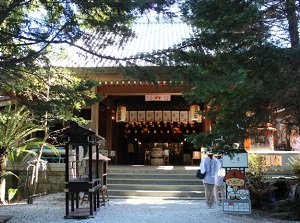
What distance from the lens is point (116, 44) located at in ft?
20.0

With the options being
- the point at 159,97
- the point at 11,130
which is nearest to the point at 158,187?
the point at 159,97

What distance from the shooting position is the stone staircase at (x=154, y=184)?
11500 mm

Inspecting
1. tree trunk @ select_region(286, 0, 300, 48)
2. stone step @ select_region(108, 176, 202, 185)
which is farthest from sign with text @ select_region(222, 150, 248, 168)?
stone step @ select_region(108, 176, 202, 185)

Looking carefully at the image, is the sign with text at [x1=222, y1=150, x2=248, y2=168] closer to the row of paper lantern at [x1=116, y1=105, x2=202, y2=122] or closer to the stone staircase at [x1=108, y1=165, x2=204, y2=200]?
the stone staircase at [x1=108, y1=165, x2=204, y2=200]

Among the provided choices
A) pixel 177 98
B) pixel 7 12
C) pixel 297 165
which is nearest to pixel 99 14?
pixel 7 12

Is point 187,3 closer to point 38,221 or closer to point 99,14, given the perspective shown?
point 99,14

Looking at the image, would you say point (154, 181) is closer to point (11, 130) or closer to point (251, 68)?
point (11, 130)

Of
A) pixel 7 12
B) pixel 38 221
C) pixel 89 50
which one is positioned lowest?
pixel 38 221

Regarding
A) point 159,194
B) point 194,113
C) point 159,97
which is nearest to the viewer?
point 159,194

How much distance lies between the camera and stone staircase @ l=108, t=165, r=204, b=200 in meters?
11.5

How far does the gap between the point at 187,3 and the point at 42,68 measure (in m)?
3.49

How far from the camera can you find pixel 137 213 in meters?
8.66

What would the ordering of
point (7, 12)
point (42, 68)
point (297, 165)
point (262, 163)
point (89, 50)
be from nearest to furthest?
point (7, 12) → point (89, 50) → point (42, 68) → point (297, 165) → point (262, 163)

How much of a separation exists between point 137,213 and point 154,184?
3726 millimetres
